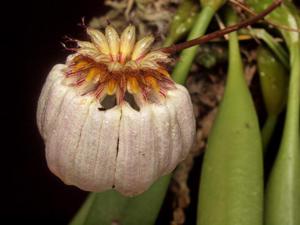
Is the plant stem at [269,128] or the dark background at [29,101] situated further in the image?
the dark background at [29,101]

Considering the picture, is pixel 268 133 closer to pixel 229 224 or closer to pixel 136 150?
pixel 229 224

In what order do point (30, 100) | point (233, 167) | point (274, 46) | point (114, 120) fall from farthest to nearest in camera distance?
1. point (30, 100)
2. point (274, 46)
3. point (233, 167)
4. point (114, 120)

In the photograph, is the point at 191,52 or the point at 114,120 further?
the point at 191,52

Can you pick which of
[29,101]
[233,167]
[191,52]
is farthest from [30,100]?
[233,167]

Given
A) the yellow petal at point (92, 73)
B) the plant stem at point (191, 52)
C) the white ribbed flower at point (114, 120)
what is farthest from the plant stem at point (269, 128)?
the yellow petal at point (92, 73)

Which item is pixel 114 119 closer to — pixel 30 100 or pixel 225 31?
pixel 225 31

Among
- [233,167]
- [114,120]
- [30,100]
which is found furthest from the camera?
[30,100]

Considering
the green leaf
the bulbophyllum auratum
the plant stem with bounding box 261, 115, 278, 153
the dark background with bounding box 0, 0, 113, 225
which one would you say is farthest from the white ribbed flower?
the dark background with bounding box 0, 0, 113, 225

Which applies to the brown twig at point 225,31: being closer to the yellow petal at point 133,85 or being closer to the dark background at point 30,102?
the yellow petal at point 133,85
